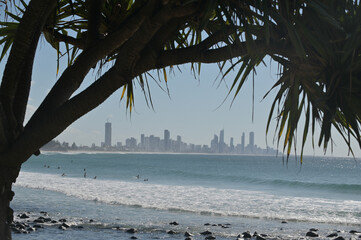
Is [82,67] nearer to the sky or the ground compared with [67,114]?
nearer to the sky

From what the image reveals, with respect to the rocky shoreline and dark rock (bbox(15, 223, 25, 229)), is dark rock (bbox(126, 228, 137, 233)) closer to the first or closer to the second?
the rocky shoreline

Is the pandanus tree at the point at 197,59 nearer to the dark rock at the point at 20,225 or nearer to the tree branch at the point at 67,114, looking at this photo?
the tree branch at the point at 67,114

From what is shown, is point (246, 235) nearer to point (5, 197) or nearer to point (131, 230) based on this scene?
point (131, 230)

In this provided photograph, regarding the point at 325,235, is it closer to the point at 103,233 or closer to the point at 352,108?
the point at 103,233

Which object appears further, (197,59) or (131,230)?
(131,230)

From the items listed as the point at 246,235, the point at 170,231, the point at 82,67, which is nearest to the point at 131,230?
the point at 170,231

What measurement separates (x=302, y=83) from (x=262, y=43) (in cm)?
36

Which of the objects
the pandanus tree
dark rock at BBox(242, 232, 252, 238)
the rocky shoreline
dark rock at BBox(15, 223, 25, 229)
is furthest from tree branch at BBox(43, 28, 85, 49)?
dark rock at BBox(242, 232, 252, 238)

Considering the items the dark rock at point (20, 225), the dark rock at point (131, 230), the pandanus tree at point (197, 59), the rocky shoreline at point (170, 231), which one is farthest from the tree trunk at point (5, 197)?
the dark rock at point (131, 230)

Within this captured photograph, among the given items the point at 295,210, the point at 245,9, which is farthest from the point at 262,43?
the point at 295,210

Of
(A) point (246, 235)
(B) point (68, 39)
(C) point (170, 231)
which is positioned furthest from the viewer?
(C) point (170, 231)

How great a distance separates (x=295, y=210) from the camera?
700 inches

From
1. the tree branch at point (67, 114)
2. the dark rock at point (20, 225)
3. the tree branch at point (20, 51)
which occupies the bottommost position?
the dark rock at point (20, 225)

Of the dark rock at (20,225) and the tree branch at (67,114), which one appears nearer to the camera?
the tree branch at (67,114)
